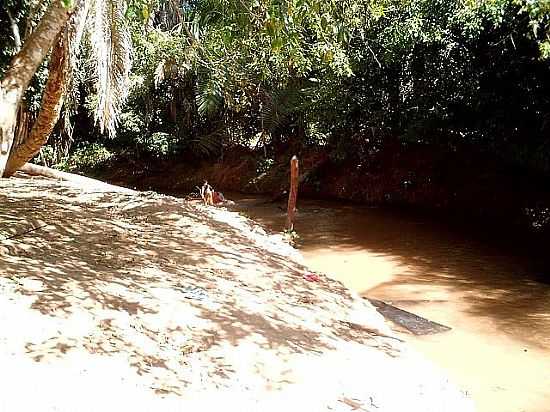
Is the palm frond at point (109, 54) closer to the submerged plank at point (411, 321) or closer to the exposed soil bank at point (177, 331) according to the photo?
the exposed soil bank at point (177, 331)

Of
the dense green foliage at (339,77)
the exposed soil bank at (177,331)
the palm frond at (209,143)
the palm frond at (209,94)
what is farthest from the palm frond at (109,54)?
the palm frond at (209,143)

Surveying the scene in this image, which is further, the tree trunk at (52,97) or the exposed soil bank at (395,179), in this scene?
the exposed soil bank at (395,179)

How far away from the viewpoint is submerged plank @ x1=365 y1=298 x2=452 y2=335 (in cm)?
627

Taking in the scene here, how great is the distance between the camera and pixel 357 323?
586cm

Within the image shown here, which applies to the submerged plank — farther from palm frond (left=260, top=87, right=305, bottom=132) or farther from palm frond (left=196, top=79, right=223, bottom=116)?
palm frond (left=196, top=79, right=223, bottom=116)

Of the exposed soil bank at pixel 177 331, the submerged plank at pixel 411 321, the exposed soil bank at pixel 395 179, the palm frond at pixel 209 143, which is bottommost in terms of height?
the submerged plank at pixel 411 321

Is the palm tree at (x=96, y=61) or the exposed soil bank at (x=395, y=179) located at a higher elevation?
the palm tree at (x=96, y=61)

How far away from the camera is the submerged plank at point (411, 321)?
627 cm

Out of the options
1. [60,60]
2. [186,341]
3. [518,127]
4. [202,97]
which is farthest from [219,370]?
[202,97]

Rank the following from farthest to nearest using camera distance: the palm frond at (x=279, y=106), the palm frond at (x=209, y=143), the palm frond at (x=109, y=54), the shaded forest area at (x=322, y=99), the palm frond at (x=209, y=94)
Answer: the palm frond at (x=209, y=143)
the palm frond at (x=279, y=106)
the palm frond at (x=209, y=94)
the shaded forest area at (x=322, y=99)
the palm frond at (x=109, y=54)

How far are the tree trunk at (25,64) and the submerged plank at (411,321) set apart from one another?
4686mm

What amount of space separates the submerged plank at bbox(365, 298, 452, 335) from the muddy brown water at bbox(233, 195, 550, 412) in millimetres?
120

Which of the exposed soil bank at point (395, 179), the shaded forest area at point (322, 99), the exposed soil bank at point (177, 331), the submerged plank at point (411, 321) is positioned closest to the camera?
the exposed soil bank at point (177, 331)

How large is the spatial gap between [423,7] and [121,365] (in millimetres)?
10112
